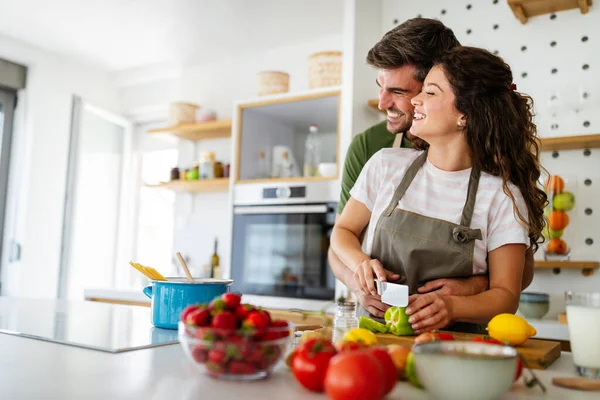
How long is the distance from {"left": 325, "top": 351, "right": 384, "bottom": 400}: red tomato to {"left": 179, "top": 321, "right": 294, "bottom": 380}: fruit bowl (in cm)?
13

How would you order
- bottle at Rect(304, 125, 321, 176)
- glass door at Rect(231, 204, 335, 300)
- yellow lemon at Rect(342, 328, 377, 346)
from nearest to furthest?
1. yellow lemon at Rect(342, 328, 377, 346)
2. glass door at Rect(231, 204, 335, 300)
3. bottle at Rect(304, 125, 321, 176)

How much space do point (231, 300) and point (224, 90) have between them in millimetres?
3777

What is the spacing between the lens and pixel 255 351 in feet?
2.52

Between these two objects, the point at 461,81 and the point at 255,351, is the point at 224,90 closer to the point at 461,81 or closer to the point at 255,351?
the point at 461,81

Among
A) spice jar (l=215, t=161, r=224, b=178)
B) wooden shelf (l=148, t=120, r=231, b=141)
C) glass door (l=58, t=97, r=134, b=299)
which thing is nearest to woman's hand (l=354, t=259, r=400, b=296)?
wooden shelf (l=148, t=120, r=231, b=141)

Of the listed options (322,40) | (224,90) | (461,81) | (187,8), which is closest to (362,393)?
(461,81)

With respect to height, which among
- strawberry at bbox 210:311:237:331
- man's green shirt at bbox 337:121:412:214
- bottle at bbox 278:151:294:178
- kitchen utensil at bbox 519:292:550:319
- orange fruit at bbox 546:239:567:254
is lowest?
kitchen utensil at bbox 519:292:550:319

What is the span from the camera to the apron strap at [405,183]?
5.02ft

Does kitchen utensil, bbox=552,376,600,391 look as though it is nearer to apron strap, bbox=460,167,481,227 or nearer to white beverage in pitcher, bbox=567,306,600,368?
white beverage in pitcher, bbox=567,306,600,368

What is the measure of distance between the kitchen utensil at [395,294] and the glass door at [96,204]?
3754 millimetres

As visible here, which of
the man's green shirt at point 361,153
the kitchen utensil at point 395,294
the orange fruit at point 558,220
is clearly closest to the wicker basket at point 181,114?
the man's green shirt at point 361,153

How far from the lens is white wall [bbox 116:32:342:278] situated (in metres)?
4.21

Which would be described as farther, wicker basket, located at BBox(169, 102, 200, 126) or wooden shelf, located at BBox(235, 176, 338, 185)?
wicker basket, located at BBox(169, 102, 200, 126)

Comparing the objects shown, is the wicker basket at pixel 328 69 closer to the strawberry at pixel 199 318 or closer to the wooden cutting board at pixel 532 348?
the wooden cutting board at pixel 532 348
